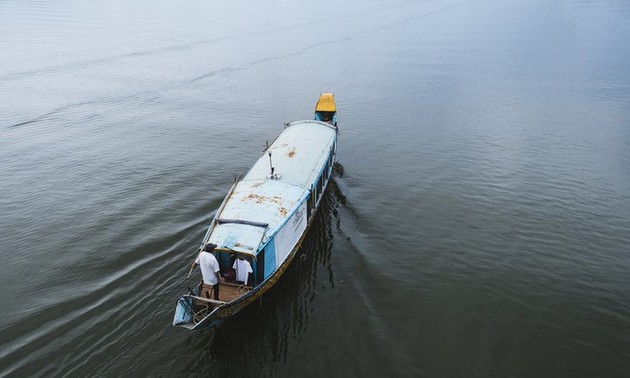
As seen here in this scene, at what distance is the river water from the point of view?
16297mm

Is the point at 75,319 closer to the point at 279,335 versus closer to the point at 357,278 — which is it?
the point at 279,335

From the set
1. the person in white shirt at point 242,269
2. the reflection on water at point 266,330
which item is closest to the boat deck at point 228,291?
the person in white shirt at point 242,269

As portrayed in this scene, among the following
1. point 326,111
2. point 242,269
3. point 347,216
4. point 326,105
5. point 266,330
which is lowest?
point 266,330

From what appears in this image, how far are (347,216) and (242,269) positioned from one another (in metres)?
11.3

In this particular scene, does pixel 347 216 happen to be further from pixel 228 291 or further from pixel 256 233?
pixel 228 291

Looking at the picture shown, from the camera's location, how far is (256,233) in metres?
16.7

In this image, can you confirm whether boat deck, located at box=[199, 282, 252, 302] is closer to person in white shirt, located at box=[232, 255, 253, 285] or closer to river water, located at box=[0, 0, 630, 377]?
person in white shirt, located at box=[232, 255, 253, 285]

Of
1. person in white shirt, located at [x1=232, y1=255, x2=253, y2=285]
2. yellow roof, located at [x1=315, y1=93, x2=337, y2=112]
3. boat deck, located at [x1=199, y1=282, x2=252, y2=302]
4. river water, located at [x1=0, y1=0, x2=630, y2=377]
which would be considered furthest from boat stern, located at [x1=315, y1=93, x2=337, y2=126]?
boat deck, located at [x1=199, y1=282, x2=252, y2=302]

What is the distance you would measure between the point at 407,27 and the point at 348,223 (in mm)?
90658

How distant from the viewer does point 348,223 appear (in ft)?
84.0

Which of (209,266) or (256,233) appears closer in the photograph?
(209,266)

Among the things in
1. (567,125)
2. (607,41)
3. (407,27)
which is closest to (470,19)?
(407,27)

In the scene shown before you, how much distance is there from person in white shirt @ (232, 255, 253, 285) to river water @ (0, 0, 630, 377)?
6.37 ft

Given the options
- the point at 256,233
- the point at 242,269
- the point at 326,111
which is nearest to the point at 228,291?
the point at 242,269
